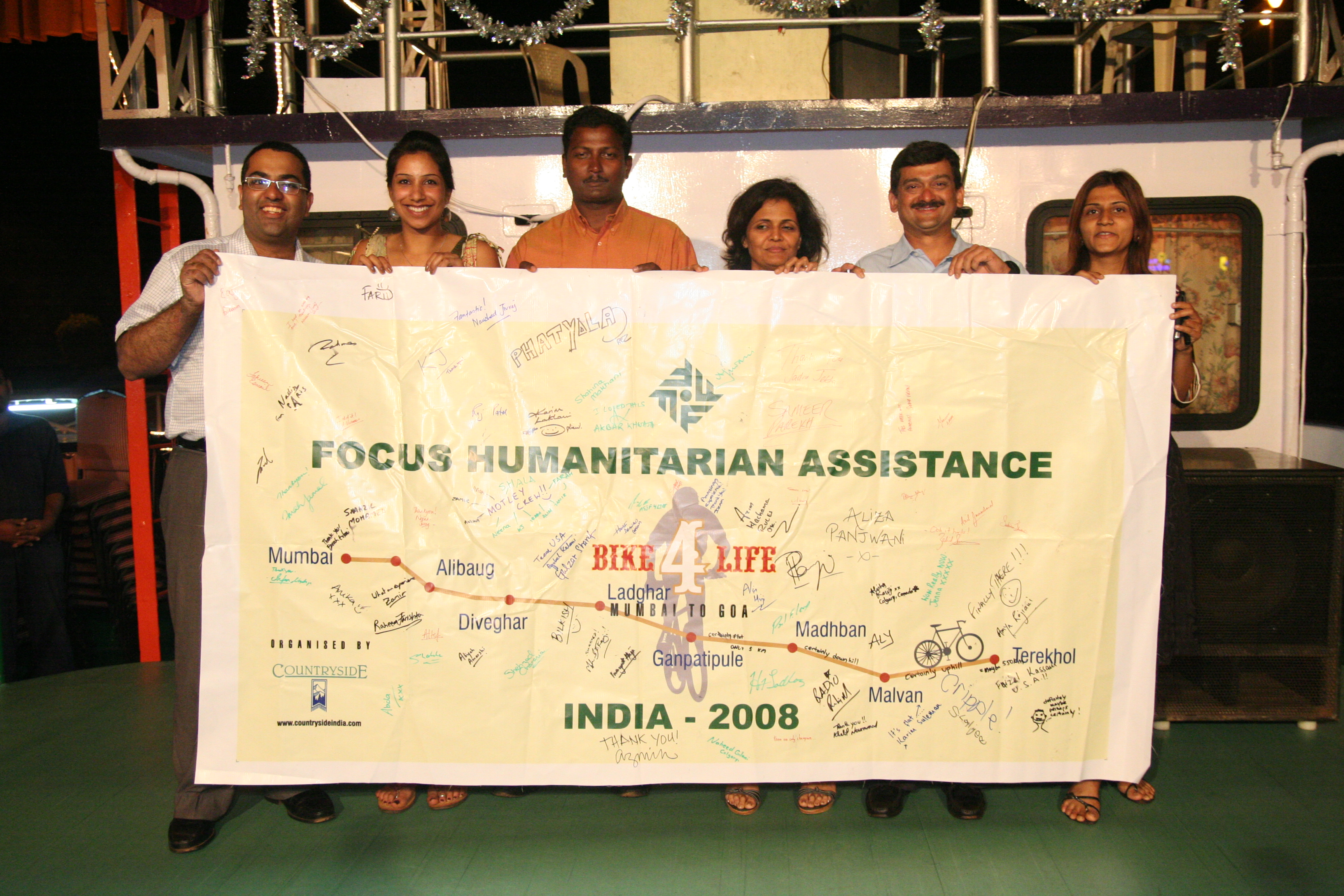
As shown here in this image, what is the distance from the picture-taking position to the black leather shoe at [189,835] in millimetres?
2941

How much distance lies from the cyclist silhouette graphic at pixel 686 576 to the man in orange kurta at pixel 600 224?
1.03m

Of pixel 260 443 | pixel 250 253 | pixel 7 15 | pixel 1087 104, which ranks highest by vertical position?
pixel 7 15

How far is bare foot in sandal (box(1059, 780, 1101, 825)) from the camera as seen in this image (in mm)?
3055

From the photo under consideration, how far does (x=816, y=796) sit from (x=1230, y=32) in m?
4.06

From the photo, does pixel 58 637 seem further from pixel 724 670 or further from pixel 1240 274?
pixel 1240 274

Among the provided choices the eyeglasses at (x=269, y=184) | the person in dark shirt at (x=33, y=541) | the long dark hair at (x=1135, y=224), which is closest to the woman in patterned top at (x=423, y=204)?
the eyeglasses at (x=269, y=184)

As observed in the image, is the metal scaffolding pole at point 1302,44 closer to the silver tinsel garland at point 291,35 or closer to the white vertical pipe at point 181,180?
the silver tinsel garland at point 291,35

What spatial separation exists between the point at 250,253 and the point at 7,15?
3.84m

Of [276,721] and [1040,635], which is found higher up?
[1040,635]

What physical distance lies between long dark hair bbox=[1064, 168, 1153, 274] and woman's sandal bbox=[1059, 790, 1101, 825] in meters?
1.85

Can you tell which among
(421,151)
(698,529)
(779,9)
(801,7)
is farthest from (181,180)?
(698,529)

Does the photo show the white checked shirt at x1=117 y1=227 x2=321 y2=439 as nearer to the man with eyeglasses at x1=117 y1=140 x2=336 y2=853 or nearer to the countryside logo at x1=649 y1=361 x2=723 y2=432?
the man with eyeglasses at x1=117 y1=140 x2=336 y2=853

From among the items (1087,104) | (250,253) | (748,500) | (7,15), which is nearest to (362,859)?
(748,500)

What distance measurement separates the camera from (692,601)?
294 centimetres
